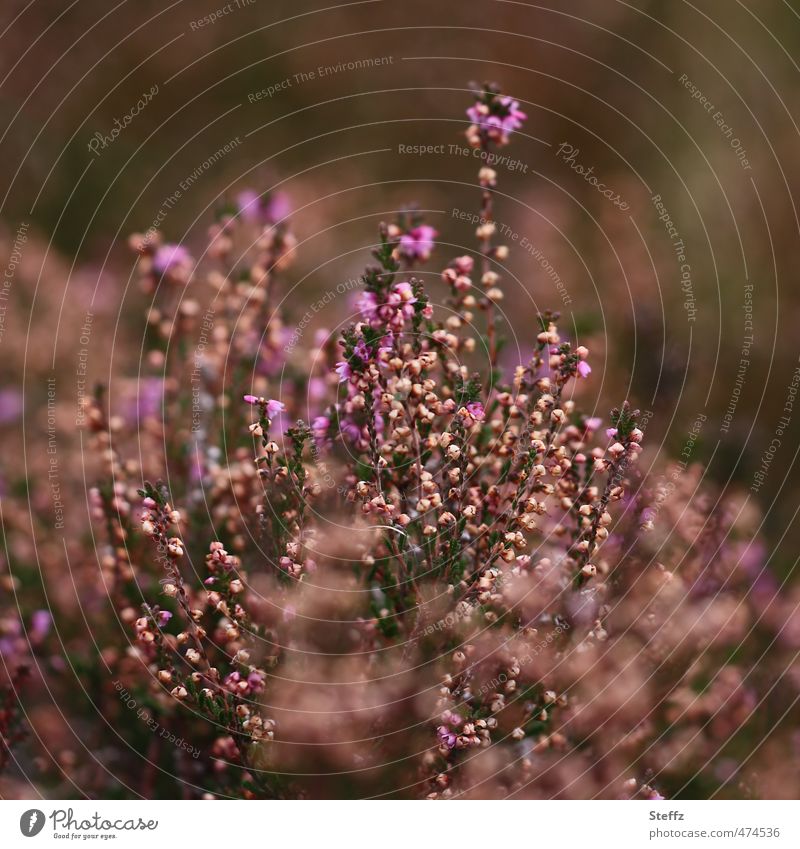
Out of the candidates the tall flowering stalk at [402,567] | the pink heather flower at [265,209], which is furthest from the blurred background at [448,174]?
the tall flowering stalk at [402,567]

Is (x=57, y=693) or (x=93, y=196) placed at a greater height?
(x=93, y=196)

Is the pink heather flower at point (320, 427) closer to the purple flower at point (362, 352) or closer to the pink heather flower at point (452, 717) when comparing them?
the purple flower at point (362, 352)

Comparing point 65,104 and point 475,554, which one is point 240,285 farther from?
point 65,104

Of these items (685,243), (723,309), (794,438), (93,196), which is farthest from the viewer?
(93,196)

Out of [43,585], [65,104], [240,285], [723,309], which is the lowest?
[43,585]

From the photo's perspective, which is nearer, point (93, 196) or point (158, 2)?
point (93, 196)
